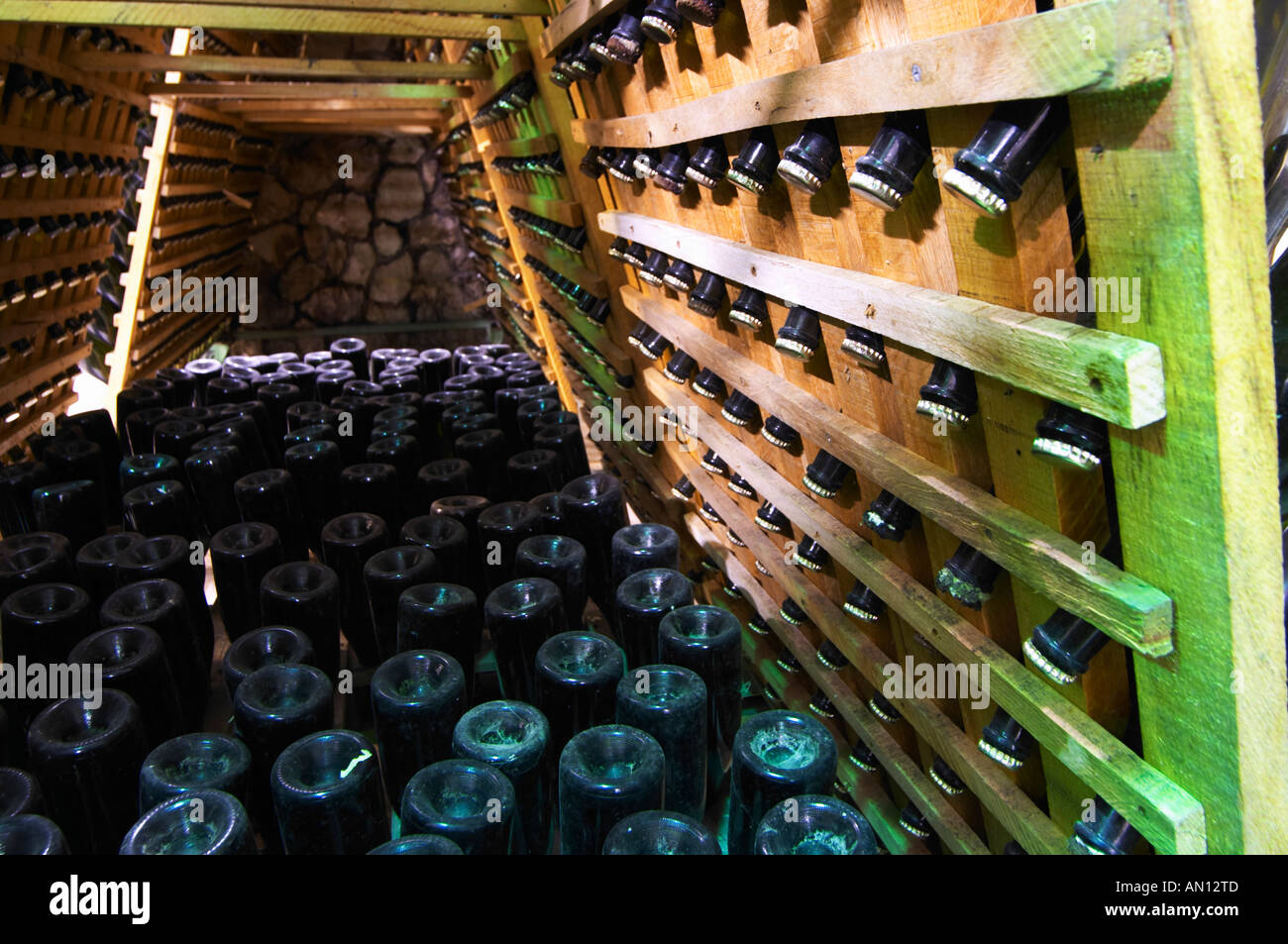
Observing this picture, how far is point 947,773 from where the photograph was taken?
1712 millimetres

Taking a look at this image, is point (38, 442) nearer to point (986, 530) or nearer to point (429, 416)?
point (429, 416)

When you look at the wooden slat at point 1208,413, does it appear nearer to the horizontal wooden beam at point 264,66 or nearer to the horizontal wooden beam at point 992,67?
the horizontal wooden beam at point 992,67

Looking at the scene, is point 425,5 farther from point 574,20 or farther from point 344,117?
point 344,117

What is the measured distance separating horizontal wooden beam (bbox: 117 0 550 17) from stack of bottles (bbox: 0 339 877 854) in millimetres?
1276

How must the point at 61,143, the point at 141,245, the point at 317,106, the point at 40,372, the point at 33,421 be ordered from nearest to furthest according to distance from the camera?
the point at 61,143 < the point at 40,372 < the point at 33,421 < the point at 141,245 < the point at 317,106

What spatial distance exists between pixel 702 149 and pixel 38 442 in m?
2.51

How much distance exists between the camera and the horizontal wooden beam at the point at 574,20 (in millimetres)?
2086

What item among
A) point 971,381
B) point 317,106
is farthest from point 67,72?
point 971,381

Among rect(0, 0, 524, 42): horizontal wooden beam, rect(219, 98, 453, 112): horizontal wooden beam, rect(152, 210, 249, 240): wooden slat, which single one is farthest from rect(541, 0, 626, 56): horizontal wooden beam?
rect(152, 210, 249, 240): wooden slat

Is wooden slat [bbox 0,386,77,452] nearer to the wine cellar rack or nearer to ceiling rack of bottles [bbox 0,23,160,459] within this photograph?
ceiling rack of bottles [bbox 0,23,160,459]

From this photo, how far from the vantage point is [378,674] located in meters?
1.58

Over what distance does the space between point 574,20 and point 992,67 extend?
5.33ft

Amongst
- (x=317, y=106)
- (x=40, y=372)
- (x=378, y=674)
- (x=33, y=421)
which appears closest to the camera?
(x=378, y=674)
